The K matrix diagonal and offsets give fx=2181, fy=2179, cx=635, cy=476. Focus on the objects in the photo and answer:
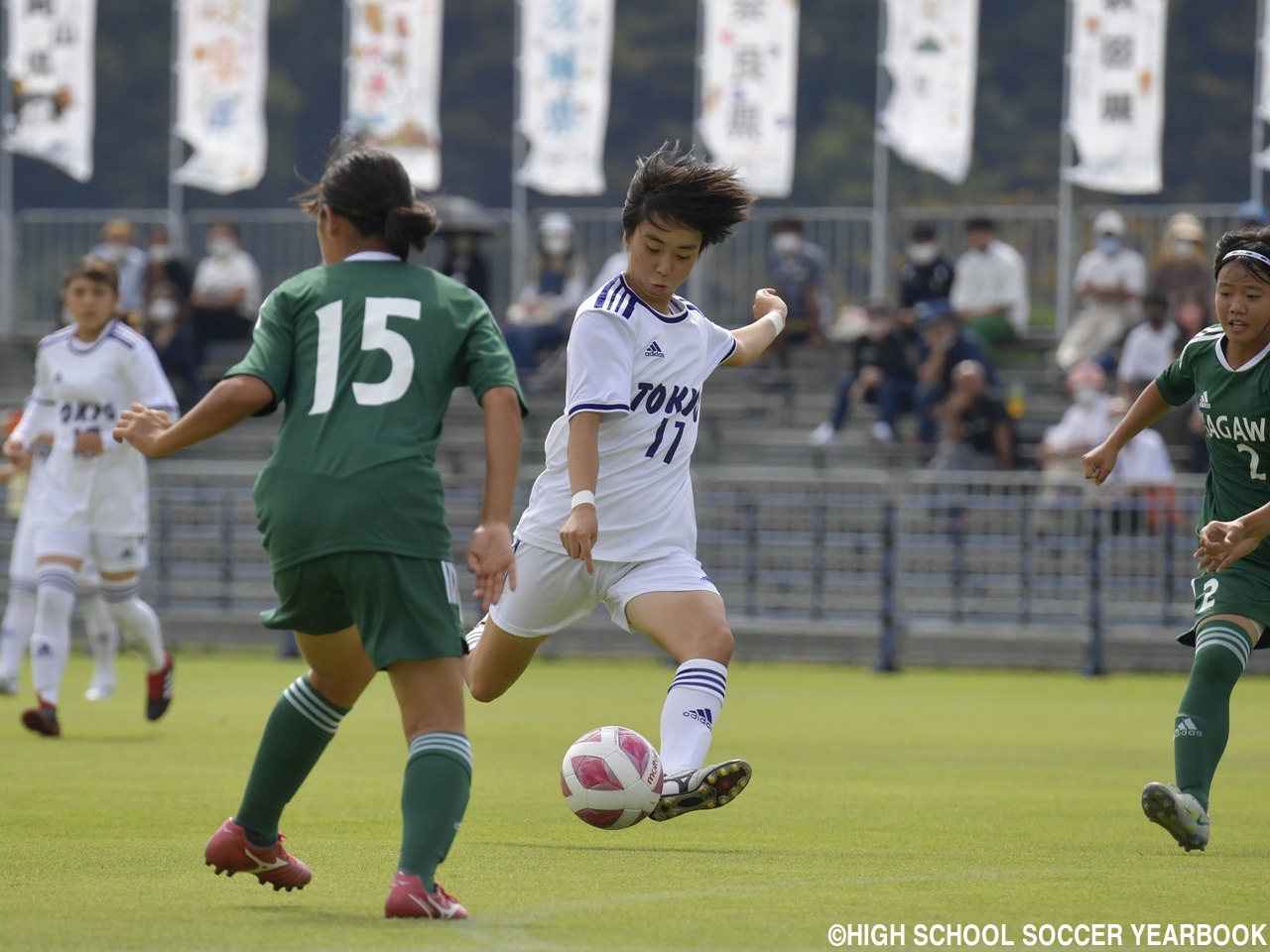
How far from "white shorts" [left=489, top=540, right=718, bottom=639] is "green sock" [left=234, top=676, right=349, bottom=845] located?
5.15ft

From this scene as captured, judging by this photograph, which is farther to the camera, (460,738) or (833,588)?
(833,588)

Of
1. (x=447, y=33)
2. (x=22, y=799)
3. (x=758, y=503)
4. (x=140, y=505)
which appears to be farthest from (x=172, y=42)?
(x=22, y=799)

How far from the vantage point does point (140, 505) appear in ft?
39.2

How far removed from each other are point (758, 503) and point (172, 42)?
100.0 feet

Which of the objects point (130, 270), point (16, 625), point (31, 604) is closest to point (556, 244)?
point (130, 270)

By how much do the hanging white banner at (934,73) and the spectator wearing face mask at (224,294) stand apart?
7.51 meters

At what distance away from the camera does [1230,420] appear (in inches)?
291

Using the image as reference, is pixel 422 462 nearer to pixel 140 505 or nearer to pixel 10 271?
pixel 140 505

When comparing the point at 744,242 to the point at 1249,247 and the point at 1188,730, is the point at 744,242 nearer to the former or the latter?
the point at 1249,247

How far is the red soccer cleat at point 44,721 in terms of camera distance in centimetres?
1120

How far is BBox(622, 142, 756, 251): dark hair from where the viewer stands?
7062 mm

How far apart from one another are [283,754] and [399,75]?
20.8 meters

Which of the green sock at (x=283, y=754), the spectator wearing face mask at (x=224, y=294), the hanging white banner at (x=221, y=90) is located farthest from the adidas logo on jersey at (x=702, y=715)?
the hanging white banner at (x=221, y=90)

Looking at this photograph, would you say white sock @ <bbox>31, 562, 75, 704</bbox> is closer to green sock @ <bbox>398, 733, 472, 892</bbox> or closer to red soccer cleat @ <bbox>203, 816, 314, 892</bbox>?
red soccer cleat @ <bbox>203, 816, 314, 892</bbox>
